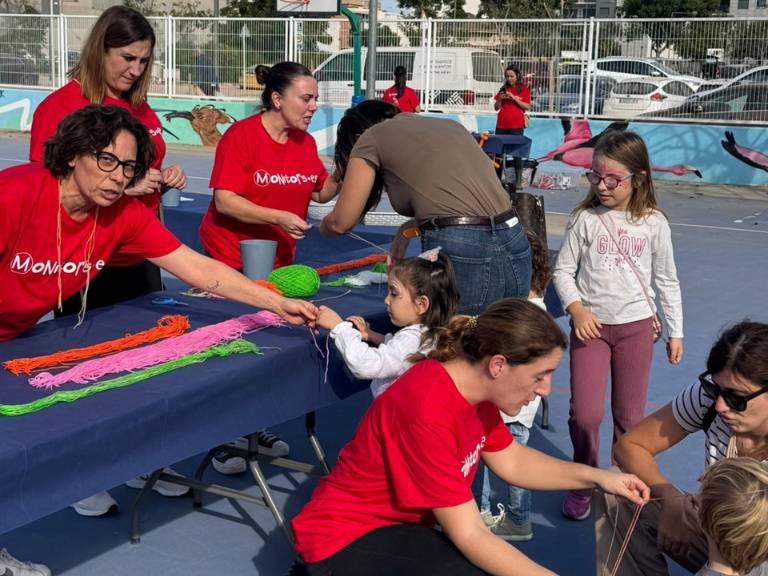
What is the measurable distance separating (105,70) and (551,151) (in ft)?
39.1

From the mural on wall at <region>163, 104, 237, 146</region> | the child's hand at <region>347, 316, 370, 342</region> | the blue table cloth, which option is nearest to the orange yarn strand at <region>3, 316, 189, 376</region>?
the blue table cloth

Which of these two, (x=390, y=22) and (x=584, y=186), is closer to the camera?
(x=584, y=186)

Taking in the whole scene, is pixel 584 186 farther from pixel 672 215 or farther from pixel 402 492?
pixel 402 492

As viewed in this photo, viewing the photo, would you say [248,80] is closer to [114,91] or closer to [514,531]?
[114,91]

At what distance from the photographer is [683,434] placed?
2.75m

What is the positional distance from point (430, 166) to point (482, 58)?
40.9 feet

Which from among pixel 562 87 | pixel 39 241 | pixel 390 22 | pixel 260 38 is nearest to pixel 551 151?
pixel 562 87

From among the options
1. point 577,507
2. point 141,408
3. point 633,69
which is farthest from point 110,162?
point 633,69

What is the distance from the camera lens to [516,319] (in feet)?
7.64

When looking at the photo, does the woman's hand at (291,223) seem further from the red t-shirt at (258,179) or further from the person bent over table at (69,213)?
the person bent over table at (69,213)

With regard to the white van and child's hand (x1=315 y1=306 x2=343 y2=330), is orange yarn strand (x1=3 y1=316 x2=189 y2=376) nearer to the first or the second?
child's hand (x1=315 y1=306 x2=343 y2=330)

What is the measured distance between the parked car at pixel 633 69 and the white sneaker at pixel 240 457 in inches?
422

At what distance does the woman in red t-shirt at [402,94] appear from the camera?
579 inches

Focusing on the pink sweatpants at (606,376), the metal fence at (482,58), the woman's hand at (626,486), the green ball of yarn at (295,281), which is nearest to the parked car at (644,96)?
the metal fence at (482,58)
